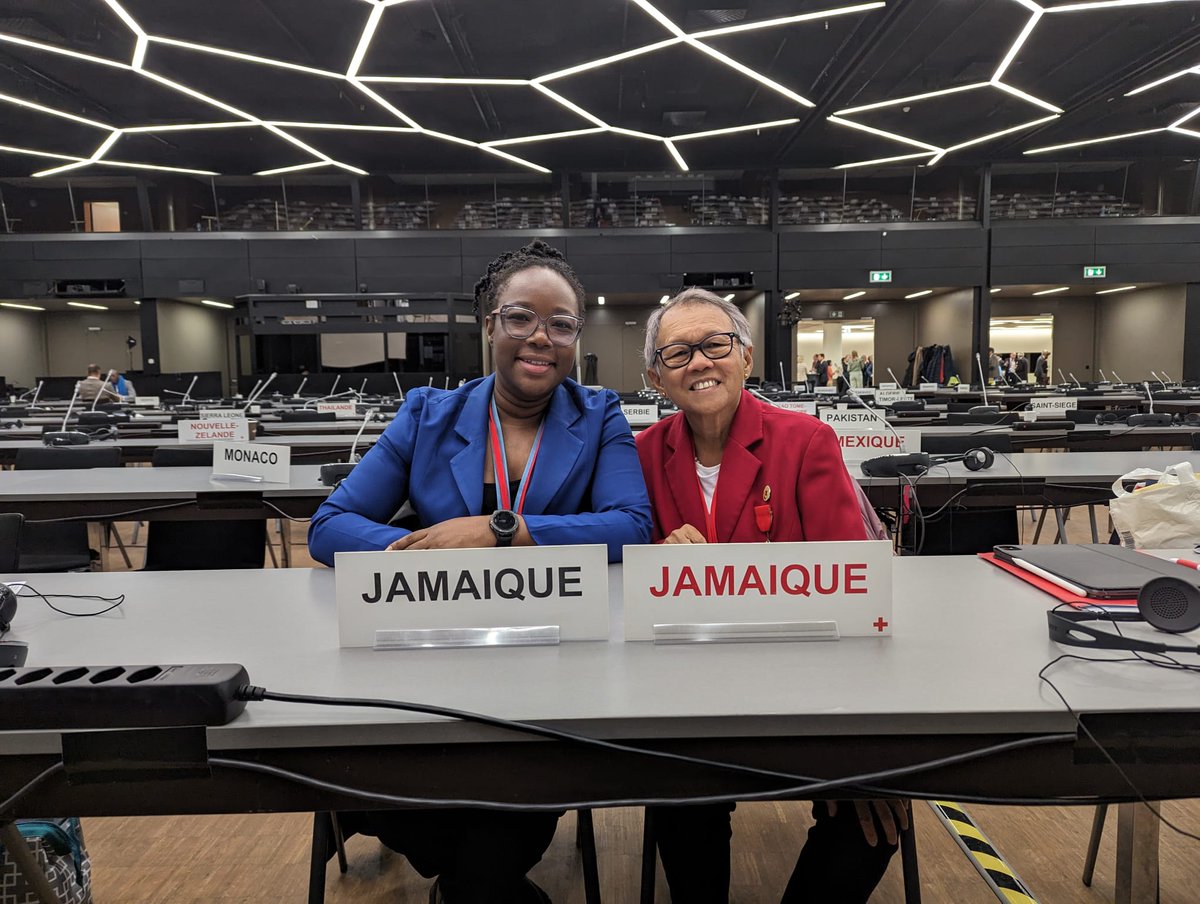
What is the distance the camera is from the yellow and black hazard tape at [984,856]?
147 cm

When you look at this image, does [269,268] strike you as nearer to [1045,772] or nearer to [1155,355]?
[1045,772]

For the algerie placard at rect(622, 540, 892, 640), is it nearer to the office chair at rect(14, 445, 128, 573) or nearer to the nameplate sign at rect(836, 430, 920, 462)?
the nameplate sign at rect(836, 430, 920, 462)

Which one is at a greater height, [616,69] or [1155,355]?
[616,69]

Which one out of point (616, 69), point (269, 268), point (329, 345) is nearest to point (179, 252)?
point (269, 268)

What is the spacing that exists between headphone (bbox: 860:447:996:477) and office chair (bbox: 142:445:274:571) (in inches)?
84.2

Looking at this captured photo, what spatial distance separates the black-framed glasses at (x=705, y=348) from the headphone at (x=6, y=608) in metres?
1.07

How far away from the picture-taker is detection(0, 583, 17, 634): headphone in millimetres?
1009

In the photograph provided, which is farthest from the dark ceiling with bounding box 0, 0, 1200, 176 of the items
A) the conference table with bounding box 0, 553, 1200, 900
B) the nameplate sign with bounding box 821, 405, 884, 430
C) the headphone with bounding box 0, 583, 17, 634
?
the conference table with bounding box 0, 553, 1200, 900

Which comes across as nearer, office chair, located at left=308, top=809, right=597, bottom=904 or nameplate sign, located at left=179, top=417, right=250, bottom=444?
office chair, located at left=308, top=809, right=597, bottom=904

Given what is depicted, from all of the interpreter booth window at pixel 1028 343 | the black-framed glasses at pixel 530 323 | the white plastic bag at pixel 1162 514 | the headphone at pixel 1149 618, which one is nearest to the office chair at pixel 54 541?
the black-framed glasses at pixel 530 323

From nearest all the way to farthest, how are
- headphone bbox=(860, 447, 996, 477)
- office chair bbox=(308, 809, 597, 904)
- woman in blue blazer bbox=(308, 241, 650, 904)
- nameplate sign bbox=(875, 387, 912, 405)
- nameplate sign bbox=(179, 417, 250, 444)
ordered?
office chair bbox=(308, 809, 597, 904)
woman in blue blazer bbox=(308, 241, 650, 904)
headphone bbox=(860, 447, 996, 477)
nameplate sign bbox=(179, 417, 250, 444)
nameplate sign bbox=(875, 387, 912, 405)

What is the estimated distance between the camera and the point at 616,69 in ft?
30.5

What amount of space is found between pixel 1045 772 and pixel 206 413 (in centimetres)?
597

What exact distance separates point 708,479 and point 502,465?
396mm
